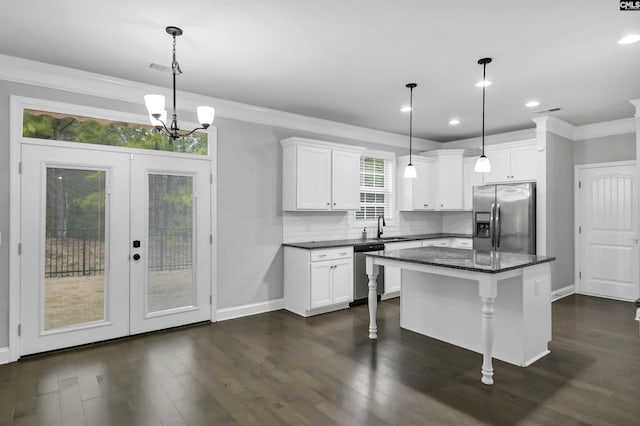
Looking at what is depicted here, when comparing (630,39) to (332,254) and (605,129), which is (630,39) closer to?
(605,129)

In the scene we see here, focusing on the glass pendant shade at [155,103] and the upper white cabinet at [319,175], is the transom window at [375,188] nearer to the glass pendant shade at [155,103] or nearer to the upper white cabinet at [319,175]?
the upper white cabinet at [319,175]

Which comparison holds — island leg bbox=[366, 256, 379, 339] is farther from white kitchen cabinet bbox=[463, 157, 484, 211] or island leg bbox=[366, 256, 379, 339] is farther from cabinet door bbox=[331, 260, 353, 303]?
white kitchen cabinet bbox=[463, 157, 484, 211]

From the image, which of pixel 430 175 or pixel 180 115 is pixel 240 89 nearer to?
pixel 180 115

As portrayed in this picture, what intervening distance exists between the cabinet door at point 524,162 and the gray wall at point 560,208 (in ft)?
0.73

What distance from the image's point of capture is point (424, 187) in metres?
6.79

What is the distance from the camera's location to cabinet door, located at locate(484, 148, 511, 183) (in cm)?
603

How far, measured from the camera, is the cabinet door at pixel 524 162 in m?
5.71

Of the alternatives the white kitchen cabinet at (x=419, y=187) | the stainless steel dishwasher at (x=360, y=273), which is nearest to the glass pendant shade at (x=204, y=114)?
the stainless steel dishwasher at (x=360, y=273)

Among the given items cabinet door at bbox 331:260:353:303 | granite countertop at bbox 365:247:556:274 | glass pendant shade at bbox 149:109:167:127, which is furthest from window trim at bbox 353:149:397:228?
glass pendant shade at bbox 149:109:167:127

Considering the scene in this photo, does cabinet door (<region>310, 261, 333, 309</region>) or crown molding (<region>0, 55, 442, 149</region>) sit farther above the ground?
crown molding (<region>0, 55, 442, 149</region>)

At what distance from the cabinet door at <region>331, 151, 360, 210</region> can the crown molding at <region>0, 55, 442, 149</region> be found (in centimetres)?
53

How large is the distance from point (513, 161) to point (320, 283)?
368cm

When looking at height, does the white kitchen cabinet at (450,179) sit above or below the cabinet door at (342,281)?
above

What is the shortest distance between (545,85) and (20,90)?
5281 mm
